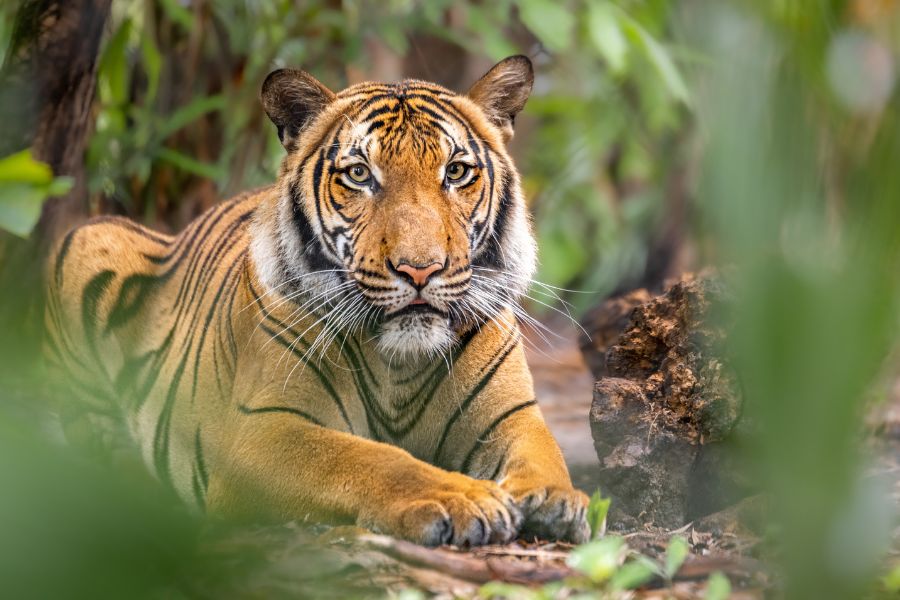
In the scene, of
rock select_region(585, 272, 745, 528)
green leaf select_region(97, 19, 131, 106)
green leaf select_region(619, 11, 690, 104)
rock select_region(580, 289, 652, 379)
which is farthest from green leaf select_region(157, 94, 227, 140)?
rock select_region(585, 272, 745, 528)

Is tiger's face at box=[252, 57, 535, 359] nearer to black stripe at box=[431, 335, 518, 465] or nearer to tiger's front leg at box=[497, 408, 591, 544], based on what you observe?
black stripe at box=[431, 335, 518, 465]

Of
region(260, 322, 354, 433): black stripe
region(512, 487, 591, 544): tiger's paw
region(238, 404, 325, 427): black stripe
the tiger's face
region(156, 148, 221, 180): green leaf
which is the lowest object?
region(512, 487, 591, 544): tiger's paw

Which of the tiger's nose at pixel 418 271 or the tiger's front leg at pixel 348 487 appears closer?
the tiger's front leg at pixel 348 487

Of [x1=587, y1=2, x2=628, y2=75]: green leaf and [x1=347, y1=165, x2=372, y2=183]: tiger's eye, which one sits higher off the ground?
[x1=587, y1=2, x2=628, y2=75]: green leaf

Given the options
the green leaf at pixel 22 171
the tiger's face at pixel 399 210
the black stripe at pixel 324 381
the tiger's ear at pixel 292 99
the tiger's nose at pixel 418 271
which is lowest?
the green leaf at pixel 22 171

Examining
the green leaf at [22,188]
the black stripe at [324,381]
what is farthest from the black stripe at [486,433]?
the green leaf at [22,188]

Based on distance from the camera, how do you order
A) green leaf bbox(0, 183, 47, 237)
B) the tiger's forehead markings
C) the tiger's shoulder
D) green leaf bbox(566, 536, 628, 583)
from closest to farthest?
green leaf bbox(0, 183, 47, 237) → green leaf bbox(566, 536, 628, 583) → the tiger's forehead markings → the tiger's shoulder

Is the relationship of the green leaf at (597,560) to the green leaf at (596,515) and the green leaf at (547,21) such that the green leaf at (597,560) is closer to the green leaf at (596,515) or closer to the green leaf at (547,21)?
the green leaf at (596,515)

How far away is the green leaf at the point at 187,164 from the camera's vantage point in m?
6.32

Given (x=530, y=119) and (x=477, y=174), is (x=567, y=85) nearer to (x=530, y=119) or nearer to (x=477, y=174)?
(x=530, y=119)

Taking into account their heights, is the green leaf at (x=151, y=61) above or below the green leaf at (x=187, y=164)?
above

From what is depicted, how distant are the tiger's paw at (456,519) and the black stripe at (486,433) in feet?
1.85

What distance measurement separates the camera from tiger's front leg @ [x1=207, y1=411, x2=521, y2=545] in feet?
8.20

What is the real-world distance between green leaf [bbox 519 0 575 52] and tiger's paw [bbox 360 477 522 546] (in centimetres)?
272
